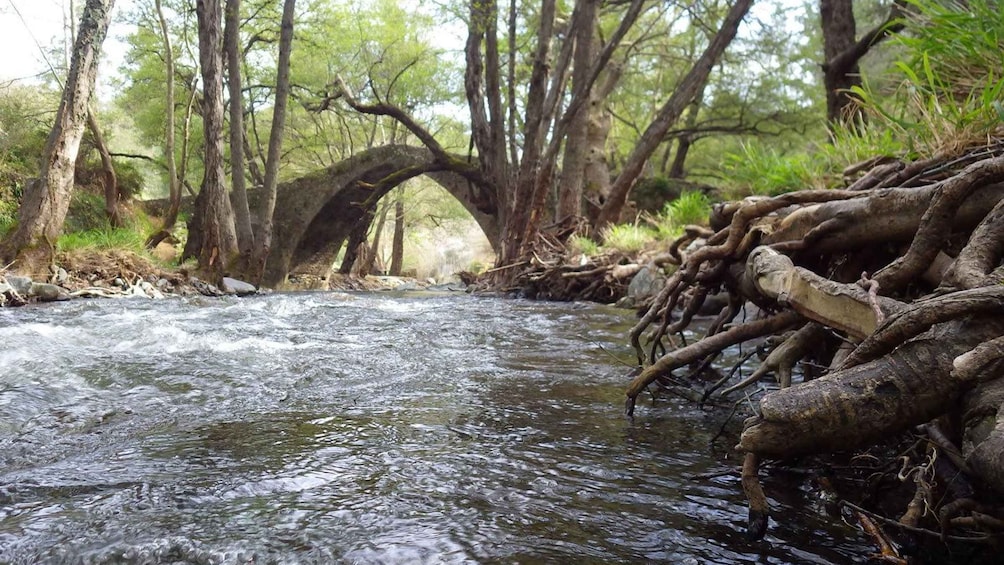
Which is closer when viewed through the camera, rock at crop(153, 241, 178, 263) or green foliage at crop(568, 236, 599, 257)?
green foliage at crop(568, 236, 599, 257)

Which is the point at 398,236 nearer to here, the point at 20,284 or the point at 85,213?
the point at 85,213

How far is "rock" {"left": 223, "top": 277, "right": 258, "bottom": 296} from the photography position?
1100 cm

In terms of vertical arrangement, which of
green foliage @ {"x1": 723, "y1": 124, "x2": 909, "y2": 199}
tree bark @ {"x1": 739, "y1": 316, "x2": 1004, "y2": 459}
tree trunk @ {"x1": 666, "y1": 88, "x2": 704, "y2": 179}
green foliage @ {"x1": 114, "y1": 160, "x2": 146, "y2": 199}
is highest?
tree trunk @ {"x1": 666, "y1": 88, "x2": 704, "y2": 179}

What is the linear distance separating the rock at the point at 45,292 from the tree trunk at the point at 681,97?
29.2 feet

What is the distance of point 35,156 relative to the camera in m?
14.8

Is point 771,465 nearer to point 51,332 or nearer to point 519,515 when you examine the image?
point 519,515

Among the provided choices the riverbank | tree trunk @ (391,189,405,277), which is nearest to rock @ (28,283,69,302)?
the riverbank

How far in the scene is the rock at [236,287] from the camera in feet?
36.1

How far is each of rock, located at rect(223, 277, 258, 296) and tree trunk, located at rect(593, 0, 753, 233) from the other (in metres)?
7.28

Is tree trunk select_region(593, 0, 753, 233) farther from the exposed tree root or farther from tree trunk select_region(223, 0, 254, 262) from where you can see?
tree trunk select_region(223, 0, 254, 262)

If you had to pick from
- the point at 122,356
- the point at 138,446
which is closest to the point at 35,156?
the point at 122,356

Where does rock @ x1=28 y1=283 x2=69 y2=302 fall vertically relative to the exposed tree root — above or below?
below

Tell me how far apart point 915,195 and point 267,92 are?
25.0 metres

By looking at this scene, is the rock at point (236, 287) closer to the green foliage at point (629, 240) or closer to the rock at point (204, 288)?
the rock at point (204, 288)
